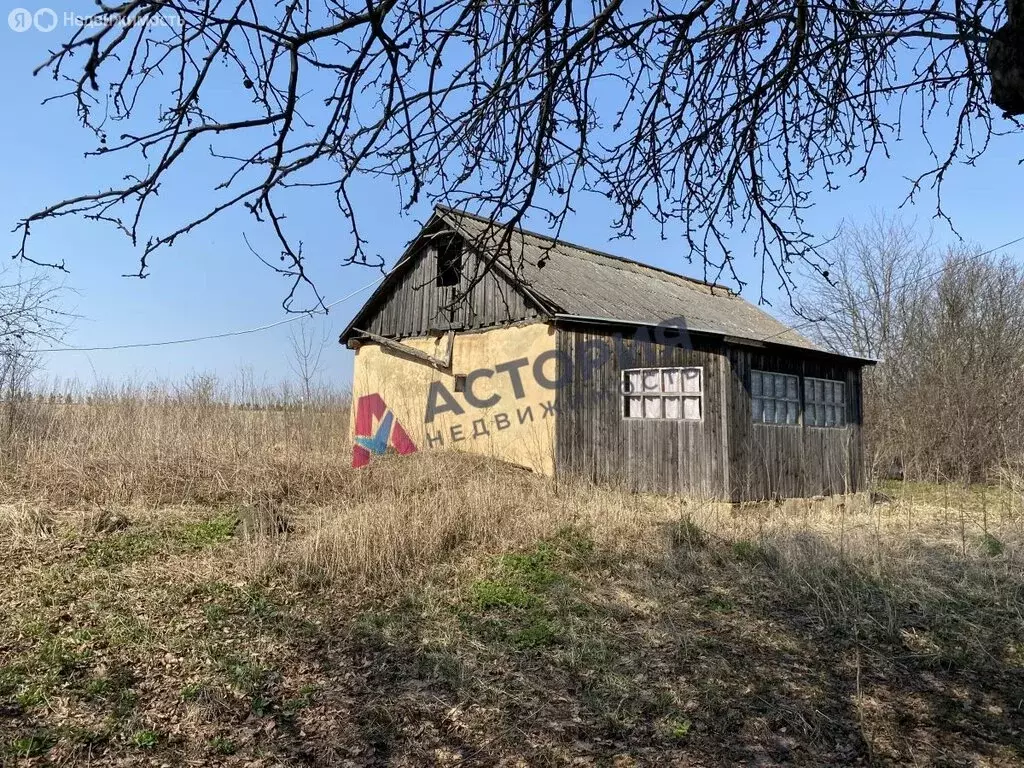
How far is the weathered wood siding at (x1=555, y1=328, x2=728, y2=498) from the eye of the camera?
1052 cm

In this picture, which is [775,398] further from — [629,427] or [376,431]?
[376,431]

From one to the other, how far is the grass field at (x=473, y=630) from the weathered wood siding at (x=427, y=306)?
15.4 feet

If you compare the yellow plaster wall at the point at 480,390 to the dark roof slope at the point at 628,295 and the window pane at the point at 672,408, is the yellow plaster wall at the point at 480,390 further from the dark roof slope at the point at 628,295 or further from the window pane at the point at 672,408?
the window pane at the point at 672,408

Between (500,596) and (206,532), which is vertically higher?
(206,532)

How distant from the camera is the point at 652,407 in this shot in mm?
11234

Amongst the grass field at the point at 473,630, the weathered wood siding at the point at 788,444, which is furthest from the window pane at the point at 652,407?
the grass field at the point at 473,630

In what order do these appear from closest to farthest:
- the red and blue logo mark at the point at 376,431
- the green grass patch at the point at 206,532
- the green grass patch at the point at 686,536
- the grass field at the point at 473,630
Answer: the grass field at the point at 473,630
the green grass patch at the point at 206,532
the green grass patch at the point at 686,536
the red and blue logo mark at the point at 376,431

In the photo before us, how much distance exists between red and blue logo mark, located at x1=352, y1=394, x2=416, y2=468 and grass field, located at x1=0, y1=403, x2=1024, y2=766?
16.7 feet

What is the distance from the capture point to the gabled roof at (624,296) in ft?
36.5

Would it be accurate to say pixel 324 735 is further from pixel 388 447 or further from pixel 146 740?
pixel 388 447

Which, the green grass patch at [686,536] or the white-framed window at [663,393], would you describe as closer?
the green grass patch at [686,536]

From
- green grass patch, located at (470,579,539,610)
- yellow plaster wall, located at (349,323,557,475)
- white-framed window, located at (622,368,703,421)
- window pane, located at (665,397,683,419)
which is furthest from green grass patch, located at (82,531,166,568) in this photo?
window pane, located at (665,397,683,419)

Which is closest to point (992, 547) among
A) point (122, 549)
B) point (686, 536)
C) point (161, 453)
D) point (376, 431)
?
point (686, 536)

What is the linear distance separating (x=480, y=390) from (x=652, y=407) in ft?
10.3
